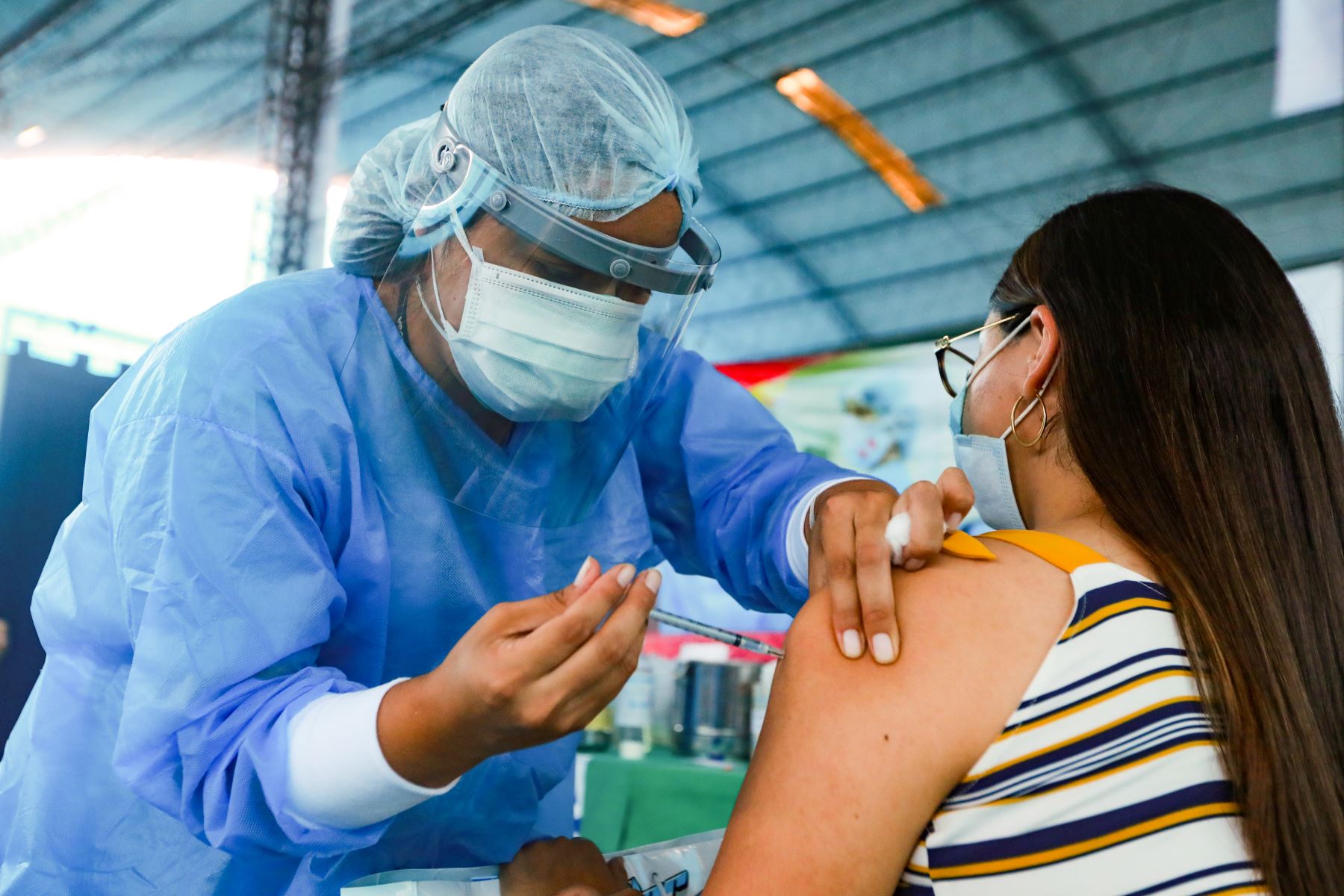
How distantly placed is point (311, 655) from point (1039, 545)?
0.62 metres

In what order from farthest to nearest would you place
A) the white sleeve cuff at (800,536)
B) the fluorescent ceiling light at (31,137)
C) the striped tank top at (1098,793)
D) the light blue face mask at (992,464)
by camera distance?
1. the fluorescent ceiling light at (31,137)
2. the white sleeve cuff at (800,536)
3. the light blue face mask at (992,464)
4. the striped tank top at (1098,793)

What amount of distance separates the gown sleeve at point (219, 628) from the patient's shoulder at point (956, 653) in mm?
383

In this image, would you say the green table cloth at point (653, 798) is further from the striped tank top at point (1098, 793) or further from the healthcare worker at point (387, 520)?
the striped tank top at point (1098, 793)

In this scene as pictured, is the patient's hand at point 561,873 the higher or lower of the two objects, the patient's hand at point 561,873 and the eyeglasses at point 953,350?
the lower

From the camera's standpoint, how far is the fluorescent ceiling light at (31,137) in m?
5.30

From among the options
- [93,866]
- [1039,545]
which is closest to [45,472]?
[93,866]

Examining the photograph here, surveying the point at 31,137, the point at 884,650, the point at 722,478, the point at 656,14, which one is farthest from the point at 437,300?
the point at 31,137

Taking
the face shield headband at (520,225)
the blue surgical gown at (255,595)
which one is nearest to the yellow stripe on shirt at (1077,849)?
the blue surgical gown at (255,595)

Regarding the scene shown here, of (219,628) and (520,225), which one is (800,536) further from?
(219,628)

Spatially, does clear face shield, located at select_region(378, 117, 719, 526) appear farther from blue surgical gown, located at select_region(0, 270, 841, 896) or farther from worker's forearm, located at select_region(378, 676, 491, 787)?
worker's forearm, located at select_region(378, 676, 491, 787)

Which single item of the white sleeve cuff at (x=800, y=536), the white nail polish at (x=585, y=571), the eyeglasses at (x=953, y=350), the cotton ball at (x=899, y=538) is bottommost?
the white nail polish at (x=585, y=571)

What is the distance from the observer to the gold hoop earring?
97cm

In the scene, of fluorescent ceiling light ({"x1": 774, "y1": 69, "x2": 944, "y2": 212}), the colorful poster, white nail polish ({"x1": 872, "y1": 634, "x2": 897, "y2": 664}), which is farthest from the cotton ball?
fluorescent ceiling light ({"x1": 774, "y1": 69, "x2": 944, "y2": 212})

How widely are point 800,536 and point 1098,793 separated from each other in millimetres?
515
